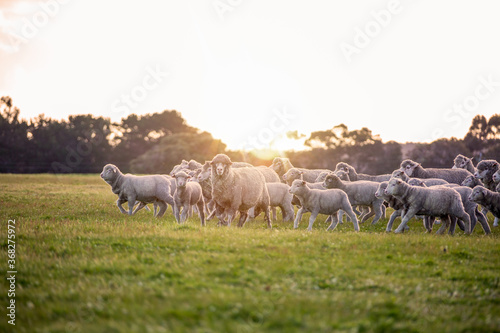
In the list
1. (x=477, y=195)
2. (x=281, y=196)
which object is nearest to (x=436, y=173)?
(x=477, y=195)

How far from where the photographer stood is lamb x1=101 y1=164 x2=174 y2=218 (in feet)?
58.3

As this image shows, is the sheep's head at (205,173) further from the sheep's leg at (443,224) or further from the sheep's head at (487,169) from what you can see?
the sheep's head at (487,169)

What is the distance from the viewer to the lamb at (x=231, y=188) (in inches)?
575

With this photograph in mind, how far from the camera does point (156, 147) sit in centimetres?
7381

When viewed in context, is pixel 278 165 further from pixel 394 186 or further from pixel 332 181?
pixel 394 186

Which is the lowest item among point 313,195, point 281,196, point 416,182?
point 281,196

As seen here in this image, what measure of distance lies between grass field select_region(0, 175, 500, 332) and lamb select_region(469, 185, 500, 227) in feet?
9.46

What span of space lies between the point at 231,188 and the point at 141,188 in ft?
16.8

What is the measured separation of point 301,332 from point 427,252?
6.23m

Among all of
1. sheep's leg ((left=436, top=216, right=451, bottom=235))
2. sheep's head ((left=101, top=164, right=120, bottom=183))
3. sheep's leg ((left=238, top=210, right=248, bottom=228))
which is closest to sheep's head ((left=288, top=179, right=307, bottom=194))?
sheep's leg ((left=238, top=210, right=248, bottom=228))

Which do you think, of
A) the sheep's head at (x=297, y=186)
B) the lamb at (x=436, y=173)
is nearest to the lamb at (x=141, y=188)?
the sheep's head at (x=297, y=186)

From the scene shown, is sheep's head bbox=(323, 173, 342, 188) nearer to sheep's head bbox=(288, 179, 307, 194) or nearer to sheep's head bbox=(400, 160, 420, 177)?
sheep's head bbox=(288, 179, 307, 194)

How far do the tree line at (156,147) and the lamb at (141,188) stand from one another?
33143 millimetres

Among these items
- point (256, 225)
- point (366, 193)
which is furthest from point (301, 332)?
Answer: point (366, 193)
